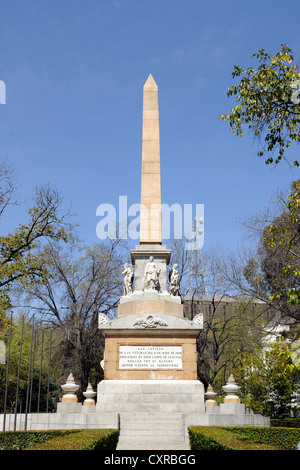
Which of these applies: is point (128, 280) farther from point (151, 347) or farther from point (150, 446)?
point (150, 446)

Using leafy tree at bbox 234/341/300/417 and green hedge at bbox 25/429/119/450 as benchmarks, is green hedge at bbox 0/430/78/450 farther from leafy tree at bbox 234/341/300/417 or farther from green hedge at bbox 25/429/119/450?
leafy tree at bbox 234/341/300/417

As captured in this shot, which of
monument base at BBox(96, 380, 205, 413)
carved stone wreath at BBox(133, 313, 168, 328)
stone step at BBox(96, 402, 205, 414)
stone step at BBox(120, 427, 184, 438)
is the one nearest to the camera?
stone step at BBox(120, 427, 184, 438)

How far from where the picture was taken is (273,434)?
1434cm

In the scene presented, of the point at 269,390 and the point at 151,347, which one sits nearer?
the point at 151,347

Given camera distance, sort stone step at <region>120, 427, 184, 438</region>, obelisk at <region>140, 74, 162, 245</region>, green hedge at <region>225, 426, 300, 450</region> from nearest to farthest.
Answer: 1. green hedge at <region>225, 426, 300, 450</region>
2. stone step at <region>120, 427, 184, 438</region>
3. obelisk at <region>140, 74, 162, 245</region>

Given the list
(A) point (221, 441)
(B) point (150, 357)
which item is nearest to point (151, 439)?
(B) point (150, 357)

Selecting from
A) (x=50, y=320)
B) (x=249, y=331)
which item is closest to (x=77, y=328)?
(x=50, y=320)

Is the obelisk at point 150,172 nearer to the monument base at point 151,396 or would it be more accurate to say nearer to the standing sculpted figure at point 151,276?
the standing sculpted figure at point 151,276

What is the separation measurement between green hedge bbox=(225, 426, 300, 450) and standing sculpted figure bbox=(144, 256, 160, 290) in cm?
682

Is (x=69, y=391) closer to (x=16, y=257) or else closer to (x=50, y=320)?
(x=16, y=257)

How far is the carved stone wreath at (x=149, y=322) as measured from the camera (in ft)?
58.4

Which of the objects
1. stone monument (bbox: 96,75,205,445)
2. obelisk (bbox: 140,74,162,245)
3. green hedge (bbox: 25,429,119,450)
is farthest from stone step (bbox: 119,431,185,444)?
obelisk (bbox: 140,74,162,245)

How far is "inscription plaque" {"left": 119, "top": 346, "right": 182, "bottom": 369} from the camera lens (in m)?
17.6

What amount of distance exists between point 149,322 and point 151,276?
7.30 feet
